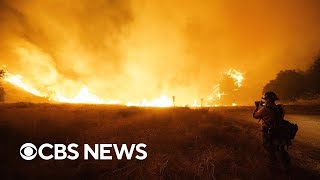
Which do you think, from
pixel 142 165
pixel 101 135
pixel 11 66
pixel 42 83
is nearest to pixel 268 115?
pixel 142 165

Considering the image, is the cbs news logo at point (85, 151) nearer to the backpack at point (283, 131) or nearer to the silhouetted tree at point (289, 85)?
the backpack at point (283, 131)

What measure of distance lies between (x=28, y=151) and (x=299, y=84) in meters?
55.7

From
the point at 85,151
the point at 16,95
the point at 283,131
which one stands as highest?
the point at 16,95

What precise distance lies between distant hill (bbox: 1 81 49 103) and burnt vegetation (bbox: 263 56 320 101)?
52.4m

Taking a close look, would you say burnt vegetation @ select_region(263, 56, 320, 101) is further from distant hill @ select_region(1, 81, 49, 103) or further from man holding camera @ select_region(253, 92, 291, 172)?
distant hill @ select_region(1, 81, 49, 103)

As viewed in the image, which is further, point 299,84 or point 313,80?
point 299,84

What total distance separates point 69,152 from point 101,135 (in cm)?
188

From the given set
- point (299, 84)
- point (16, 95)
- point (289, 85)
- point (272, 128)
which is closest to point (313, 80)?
point (299, 84)

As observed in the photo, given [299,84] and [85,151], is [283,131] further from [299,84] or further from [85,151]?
[299,84]

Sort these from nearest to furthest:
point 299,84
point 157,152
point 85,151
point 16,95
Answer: point 157,152 → point 85,151 → point 299,84 → point 16,95

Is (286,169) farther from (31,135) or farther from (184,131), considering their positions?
(31,135)

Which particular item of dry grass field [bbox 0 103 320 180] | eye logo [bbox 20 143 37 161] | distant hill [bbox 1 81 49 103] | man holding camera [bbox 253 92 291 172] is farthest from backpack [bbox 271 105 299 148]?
distant hill [bbox 1 81 49 103]

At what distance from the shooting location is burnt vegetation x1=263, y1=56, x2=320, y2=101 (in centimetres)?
4914

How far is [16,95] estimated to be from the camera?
56.1 metres
